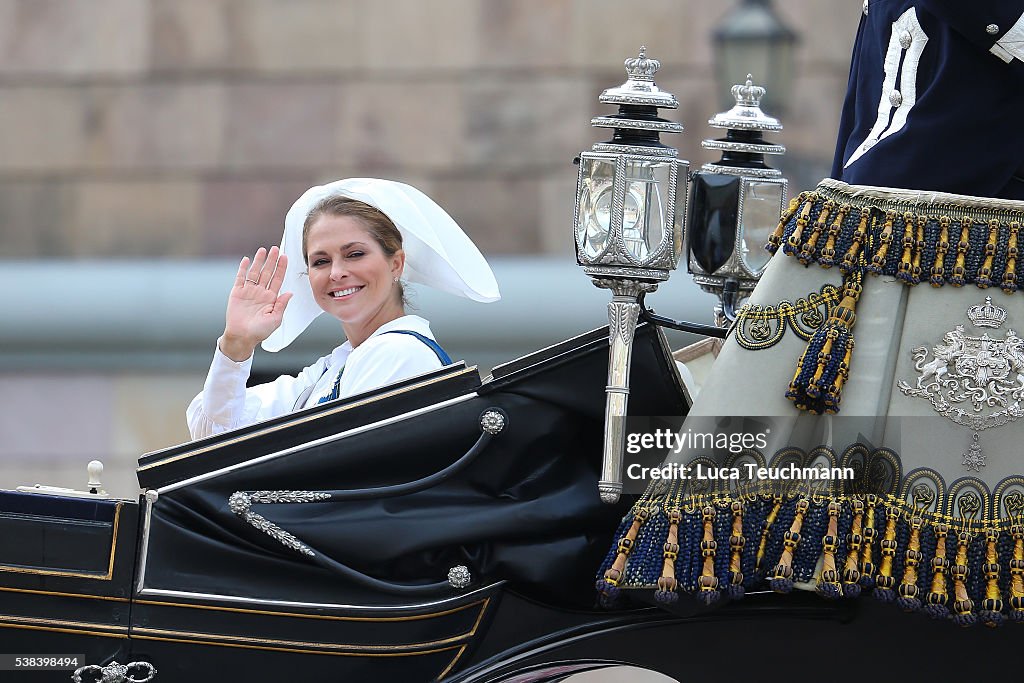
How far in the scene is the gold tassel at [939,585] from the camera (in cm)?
192

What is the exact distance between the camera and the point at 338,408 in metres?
2.08

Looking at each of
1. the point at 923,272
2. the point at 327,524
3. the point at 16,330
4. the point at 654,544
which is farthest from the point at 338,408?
the point at 16,330

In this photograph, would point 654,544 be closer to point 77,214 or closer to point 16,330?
point 16,330

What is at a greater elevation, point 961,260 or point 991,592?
point 961,260

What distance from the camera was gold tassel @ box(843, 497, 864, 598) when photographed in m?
1.92

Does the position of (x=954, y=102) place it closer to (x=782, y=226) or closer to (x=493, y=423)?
(x=782, y=226)

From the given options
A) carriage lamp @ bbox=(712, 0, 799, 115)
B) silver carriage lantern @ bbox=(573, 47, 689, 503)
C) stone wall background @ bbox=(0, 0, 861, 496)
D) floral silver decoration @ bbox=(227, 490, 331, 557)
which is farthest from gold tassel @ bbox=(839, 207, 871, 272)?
stone wall background @ bbox=(0, 0, 861, 496)

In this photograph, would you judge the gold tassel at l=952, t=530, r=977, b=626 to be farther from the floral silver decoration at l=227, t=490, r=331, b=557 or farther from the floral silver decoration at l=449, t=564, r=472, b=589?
the floral silver decoration at l=227, t=490, r=331, b=557

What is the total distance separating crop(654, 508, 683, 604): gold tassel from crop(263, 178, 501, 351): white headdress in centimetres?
72

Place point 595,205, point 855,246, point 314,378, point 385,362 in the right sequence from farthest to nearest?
point 314,378 < point 385,362 < point 595,205 < point 855,246

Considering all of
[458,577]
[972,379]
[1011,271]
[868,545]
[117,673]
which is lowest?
[117,673]

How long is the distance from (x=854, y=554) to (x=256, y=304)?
3.50 ft

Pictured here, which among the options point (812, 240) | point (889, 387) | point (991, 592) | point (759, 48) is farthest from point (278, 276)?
point (759, 48)

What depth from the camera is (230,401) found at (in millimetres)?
2535
